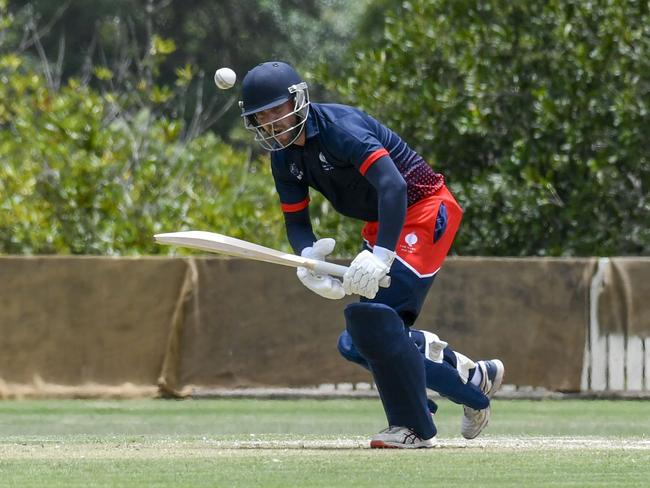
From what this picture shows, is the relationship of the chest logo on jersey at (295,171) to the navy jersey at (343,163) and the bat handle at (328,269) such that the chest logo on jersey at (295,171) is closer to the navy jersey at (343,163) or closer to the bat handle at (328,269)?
the navy jersey at (343,163)

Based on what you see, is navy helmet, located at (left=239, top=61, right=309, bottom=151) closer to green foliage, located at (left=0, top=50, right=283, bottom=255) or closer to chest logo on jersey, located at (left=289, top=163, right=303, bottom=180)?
chest logo on jersey, located at (left=289, top=163, right=303, bottom=180)

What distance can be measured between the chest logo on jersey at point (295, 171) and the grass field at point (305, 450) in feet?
4.37

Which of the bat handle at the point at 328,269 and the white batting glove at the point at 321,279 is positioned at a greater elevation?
the bat handle at the point at 328,269

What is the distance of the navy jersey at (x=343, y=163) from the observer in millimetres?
7207

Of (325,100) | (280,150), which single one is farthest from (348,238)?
(325,100)

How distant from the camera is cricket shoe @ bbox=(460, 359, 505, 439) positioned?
316 inches

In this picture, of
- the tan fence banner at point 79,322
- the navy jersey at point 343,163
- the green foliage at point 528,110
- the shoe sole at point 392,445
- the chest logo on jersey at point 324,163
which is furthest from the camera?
the green foliage at point 528,110

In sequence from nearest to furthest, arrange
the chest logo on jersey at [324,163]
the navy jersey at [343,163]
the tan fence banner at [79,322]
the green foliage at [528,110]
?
1. the navy jersey at [343,163]
2. the chest logo on jersey at [324,163]
3. the tan fence banner at [79,322]
4. the green foliage at [528,110]

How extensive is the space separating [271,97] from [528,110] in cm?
908

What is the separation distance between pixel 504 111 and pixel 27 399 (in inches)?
238

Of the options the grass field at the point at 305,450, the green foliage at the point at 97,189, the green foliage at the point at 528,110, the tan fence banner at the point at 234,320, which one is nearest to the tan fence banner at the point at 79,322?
the tan fence banner at the point at 234,320

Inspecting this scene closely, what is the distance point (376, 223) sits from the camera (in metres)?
7.71

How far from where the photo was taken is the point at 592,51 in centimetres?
1547

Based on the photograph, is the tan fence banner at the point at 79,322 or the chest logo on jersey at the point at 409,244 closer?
the chest logo on jersey at the point at 409,244
